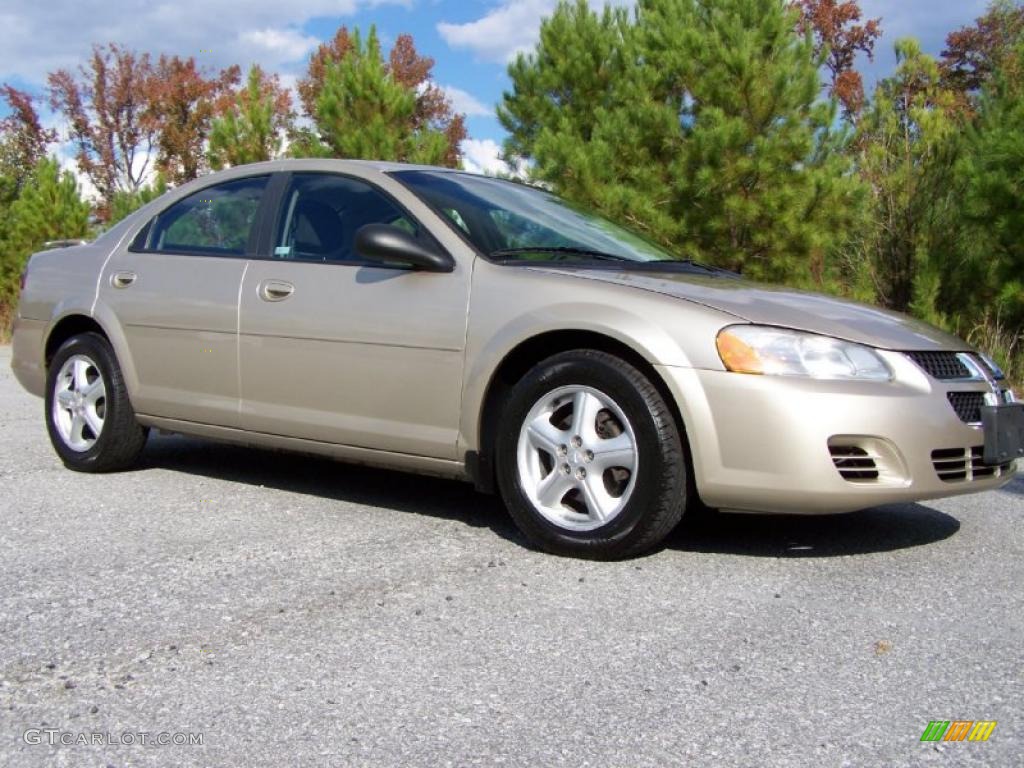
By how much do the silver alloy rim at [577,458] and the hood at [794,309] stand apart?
0.48 meters

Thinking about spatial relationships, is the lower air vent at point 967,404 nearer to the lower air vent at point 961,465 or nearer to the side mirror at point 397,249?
the lower air vent at point 961,465

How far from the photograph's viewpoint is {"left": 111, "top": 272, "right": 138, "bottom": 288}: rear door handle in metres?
5.33

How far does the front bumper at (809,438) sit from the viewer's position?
3.60m

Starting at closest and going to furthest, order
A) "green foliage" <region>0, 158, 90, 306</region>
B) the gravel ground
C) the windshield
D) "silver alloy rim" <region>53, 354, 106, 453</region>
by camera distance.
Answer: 1. the gravel ground
2. the windshield
3. "silver alloy rim" <region>53, 354, 106, 453</region>
4. "green foliage" <region>0, 158, 90, 306</region>

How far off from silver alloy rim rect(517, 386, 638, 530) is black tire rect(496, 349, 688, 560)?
0.09 feet

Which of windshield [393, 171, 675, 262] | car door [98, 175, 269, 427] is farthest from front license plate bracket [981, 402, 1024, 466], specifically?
car door [98, 175, 269, 427]

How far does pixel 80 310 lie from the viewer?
18.0 feet

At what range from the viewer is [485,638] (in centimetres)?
301

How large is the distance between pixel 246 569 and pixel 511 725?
1540 mm

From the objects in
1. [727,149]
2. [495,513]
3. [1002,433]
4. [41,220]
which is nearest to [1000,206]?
[727,149]

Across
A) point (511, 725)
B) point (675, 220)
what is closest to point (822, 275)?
point (675, 220)

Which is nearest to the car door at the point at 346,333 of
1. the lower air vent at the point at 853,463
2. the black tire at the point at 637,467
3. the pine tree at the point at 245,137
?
the black tire at the point at 637,467

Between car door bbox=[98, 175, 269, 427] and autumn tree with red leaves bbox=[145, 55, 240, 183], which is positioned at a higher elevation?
autumn tree with red leaves bbox=[145, 55, 240, 183]

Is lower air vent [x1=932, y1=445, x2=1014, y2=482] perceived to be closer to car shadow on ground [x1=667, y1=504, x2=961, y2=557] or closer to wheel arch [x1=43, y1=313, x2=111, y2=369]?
car shadow on ground [x1=667, y1=504, x2=961, y2=557]
